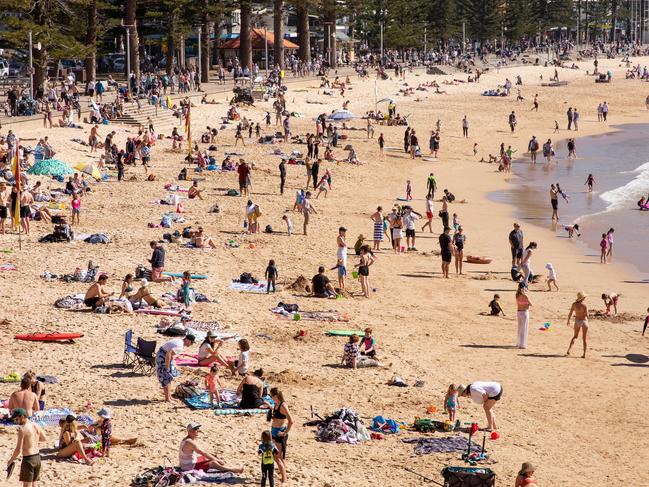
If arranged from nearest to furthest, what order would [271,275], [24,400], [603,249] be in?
[24,400] < [271,275] < [603,249]

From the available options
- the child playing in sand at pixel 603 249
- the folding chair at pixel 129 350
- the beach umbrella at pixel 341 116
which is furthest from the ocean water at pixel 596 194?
the folding chair at pixel 129 350

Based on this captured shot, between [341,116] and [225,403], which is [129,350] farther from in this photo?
[341,116]

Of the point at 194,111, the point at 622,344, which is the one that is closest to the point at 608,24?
the point at 194,111

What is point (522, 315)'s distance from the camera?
19.3 meters

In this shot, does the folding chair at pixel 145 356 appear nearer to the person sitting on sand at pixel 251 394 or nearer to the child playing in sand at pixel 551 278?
the person sitting on sand at pixel 251 394

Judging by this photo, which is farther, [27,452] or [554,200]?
[554,200]

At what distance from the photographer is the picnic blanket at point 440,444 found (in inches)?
569

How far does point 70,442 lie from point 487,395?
18.5 feet

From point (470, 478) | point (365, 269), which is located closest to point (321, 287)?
point (365, 269)

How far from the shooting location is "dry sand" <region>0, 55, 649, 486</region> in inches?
560

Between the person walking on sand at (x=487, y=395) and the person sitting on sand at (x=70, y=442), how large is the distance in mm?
5294

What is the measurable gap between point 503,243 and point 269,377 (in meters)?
14.0

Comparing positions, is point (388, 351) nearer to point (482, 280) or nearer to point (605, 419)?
point (605, 419)

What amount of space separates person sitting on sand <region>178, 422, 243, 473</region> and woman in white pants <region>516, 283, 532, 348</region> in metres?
7.63
